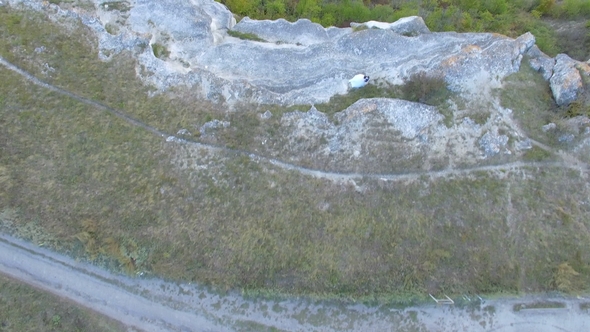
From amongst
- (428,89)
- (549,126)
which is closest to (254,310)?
(428,89)

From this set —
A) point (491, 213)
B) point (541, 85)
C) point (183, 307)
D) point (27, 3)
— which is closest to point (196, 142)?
point (183, 307)

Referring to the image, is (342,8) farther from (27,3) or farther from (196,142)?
(27,3)

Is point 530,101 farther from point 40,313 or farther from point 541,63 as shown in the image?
point 40,313

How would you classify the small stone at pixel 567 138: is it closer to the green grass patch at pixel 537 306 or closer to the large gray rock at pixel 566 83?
the large gray rock at pixel 566 83

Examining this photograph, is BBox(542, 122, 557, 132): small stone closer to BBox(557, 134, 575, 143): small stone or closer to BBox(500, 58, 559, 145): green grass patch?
BBox(500, 58, 559, 145): green grass patch

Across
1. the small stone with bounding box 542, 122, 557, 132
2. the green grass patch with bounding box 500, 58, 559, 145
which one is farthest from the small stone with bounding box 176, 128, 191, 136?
the small stone with bounding box 542, 122, 557, 132

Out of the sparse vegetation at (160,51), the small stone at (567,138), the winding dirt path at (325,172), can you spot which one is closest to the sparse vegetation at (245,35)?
the sparse vegetation at (160,51)

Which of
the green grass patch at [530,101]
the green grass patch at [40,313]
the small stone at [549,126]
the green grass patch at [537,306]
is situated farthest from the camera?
the green grass patch at [530,101]
